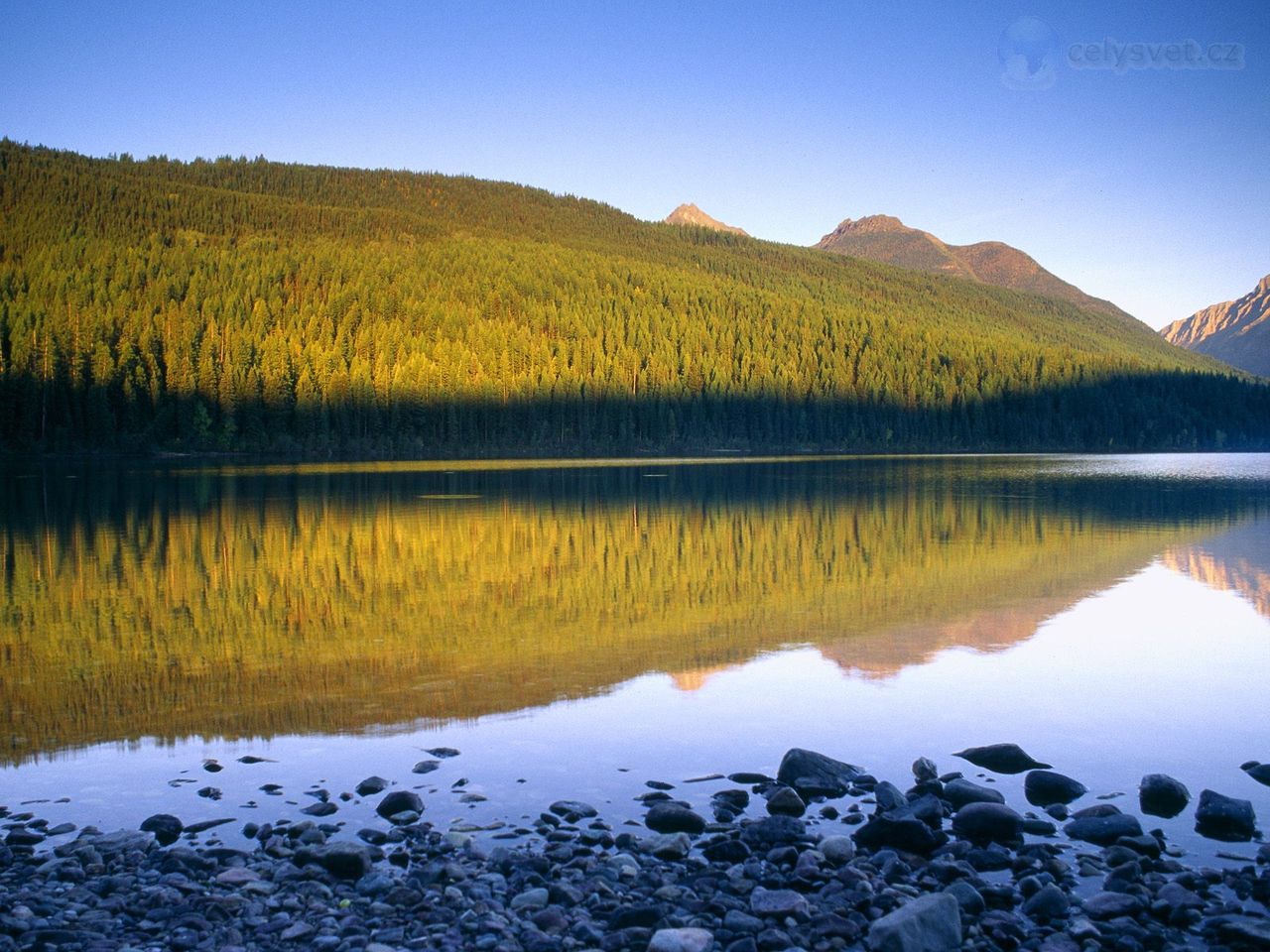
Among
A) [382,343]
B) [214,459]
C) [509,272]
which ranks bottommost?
[214,459]

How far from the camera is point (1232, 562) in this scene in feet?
75.2

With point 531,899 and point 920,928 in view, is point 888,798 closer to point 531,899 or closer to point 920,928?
point 920,928

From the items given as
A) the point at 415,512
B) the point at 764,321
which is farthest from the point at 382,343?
the point at 415,512

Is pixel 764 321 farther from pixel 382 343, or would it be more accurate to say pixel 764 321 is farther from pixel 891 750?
pixel 891 750

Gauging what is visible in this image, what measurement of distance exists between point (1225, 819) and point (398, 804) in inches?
248

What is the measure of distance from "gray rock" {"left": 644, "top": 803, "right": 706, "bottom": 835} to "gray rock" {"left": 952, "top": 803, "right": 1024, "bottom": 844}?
192cm

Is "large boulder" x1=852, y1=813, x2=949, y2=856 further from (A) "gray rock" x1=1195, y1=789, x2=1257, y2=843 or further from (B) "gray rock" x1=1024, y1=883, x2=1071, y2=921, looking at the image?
(A) "gray rock" x1=1195, y1=789, x2=1257, y2=843

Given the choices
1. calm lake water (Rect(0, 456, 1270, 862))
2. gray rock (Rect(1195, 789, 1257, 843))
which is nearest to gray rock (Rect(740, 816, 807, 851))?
calm lake water (Rect(0, 456, 1270, 862))

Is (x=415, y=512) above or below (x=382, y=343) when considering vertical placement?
below

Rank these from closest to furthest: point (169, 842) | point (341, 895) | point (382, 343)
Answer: point (341, 895)
point (169, 842)
point (382, 343)

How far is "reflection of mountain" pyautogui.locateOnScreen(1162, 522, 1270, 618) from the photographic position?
19.4 m

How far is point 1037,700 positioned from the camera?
1145 centimetres

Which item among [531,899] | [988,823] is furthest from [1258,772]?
[531,899]

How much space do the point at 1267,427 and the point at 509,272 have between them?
125167 mm
